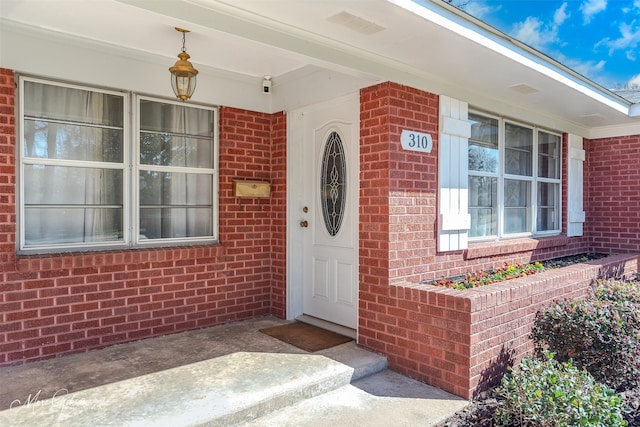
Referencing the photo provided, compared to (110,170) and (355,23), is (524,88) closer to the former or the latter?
(355,23)

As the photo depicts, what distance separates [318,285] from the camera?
5.19 metres

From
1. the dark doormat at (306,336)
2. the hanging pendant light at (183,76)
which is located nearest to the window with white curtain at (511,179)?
the dark doormat at (306,336)

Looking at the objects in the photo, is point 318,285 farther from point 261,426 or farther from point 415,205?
point 261,426

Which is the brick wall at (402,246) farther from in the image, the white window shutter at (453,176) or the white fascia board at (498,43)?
the white fascia board at (498,43)

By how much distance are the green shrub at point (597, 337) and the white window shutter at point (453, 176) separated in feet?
3.65

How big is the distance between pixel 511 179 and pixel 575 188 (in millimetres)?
1745

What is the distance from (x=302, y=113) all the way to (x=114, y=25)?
2.20m

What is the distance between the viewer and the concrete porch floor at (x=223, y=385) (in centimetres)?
299

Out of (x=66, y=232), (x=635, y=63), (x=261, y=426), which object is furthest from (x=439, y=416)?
(x=635, y=63)

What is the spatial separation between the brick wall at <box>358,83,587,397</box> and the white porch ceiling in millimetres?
351

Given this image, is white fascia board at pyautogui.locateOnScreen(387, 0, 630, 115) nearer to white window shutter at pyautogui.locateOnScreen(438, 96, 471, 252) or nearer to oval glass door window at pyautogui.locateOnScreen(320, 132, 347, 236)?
white window shutter at pyautogui.locateOnScreen(438, 96, 471, 252)

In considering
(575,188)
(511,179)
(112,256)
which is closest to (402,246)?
(511,179)

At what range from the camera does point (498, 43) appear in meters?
3.86

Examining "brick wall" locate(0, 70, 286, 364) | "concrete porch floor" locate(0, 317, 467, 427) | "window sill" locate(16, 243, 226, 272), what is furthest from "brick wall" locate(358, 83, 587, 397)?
"window sill" locate(16, 243, 226, 272)
